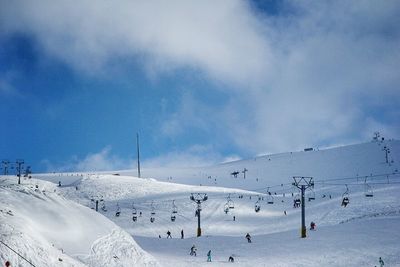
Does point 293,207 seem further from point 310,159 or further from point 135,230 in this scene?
point 310,159

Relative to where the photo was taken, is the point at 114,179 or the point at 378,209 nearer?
the point at 378,209

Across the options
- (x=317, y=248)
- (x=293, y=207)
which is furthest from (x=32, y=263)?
(x=293, y=207)

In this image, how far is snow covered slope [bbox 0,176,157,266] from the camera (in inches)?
574

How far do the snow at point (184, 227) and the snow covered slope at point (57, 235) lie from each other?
43 millimetres

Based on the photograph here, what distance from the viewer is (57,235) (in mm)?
16859

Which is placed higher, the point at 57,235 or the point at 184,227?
the point at 57,235

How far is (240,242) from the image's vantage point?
38938 millimetres

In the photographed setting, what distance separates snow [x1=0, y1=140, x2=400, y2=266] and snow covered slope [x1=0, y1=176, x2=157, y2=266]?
0.14ft

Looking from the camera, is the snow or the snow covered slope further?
the snow

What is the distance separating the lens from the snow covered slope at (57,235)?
1459 cm

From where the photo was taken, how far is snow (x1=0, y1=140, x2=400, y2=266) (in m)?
16.7

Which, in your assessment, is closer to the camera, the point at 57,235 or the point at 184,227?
the point at 57,235

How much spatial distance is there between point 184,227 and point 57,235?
41.2 metres

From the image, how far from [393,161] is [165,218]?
92.9 metres
